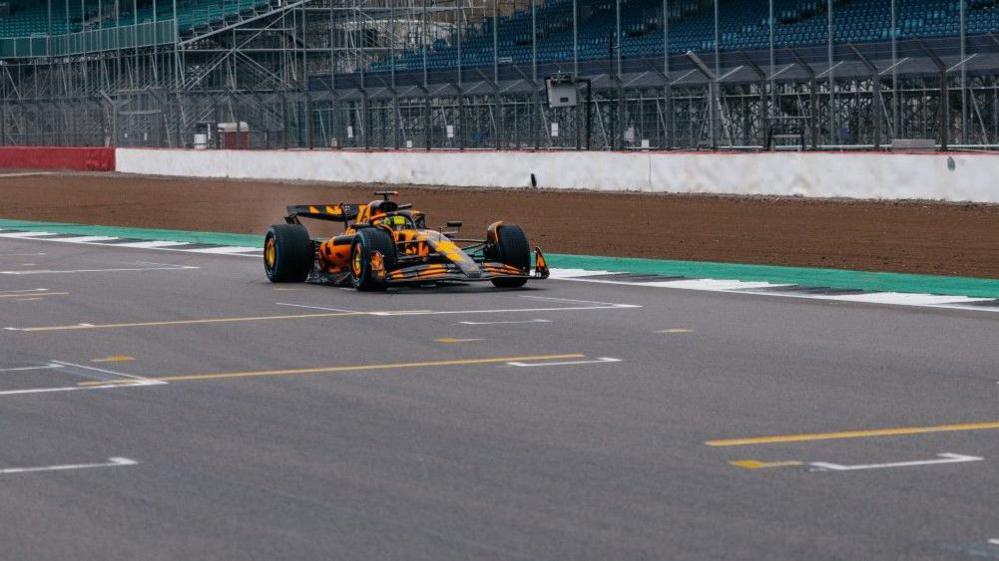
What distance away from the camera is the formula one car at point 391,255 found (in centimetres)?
1812

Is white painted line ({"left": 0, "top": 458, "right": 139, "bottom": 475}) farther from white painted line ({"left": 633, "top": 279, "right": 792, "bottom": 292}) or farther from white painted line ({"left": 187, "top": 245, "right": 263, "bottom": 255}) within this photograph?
white painted line ({"left": 187, "top": 245, "right": 263, "bottom": 255})

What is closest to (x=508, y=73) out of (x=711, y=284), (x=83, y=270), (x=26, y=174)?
(x=26, y=174)

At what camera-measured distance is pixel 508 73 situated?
53406 millimetres

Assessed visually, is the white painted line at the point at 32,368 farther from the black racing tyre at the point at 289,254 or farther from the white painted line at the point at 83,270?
the white painted line at the point at 83,270

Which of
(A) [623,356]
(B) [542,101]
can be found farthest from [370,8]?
(A) [623,356]

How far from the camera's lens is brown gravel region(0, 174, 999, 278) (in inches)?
891

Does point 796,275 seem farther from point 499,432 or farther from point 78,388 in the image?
point 499,432

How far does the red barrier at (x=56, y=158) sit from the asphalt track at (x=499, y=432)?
147 ft

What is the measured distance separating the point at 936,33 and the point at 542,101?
9727 mm

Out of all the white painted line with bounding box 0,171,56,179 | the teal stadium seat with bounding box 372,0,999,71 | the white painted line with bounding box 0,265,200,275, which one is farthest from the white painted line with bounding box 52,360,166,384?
the white painted line with bounding box 0,171,56,179

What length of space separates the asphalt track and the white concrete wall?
42.5 feet

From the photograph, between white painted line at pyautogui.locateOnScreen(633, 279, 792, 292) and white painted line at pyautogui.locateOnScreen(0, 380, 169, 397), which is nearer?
white painted line at pyautogui.locateOnScreen(0, 380, 169, 397)

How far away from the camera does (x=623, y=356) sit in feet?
42.5

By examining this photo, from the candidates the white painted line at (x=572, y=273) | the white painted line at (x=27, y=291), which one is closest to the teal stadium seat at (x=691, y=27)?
the white painted line at (x=572, y=273)
